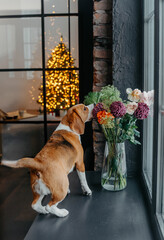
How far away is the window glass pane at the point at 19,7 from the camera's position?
2353mm

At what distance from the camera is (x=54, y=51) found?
237 centimetres

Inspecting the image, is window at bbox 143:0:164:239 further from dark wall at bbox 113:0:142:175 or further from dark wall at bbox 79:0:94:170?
dark wall at bbox 79:0:94:170

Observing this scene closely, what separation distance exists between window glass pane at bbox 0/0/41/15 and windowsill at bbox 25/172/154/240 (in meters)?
1.57

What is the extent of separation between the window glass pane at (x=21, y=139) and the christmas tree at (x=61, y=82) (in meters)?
0.25

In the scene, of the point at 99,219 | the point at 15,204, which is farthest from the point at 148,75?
the point at 15,204

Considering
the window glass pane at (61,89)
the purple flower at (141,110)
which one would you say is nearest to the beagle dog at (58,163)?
the purple flower at (141,110)

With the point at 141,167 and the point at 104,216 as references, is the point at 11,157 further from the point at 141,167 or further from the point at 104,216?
the point at 104,216

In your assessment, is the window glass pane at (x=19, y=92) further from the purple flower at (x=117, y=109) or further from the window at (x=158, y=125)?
the window at (x=158, y=125)

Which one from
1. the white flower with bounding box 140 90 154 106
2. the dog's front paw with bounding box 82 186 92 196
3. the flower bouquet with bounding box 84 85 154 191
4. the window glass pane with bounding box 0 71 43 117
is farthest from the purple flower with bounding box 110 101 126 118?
the window glass pane with bounding box 0 71 43 117

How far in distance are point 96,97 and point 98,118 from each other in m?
0.15

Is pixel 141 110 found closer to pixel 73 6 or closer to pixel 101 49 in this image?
pixel 101 49

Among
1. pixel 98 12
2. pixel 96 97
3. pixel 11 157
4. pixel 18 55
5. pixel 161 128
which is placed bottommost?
pixel 11 157

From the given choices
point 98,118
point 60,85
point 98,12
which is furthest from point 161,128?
point 60,85

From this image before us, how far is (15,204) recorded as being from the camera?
2592 mm
